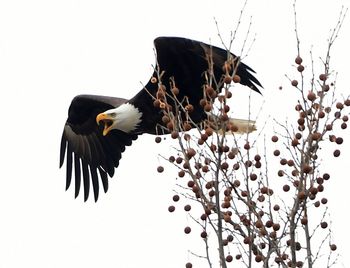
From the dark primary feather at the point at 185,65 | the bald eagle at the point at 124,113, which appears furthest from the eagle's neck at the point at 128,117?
the dark primary feather at the point at 185,65

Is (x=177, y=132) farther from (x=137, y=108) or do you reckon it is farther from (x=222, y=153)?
(x=137, y=108)

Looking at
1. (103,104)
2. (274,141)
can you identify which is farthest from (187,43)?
(274,141)

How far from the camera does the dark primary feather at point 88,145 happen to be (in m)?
11.3

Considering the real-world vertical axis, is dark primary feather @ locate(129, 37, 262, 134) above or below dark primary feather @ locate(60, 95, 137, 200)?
above

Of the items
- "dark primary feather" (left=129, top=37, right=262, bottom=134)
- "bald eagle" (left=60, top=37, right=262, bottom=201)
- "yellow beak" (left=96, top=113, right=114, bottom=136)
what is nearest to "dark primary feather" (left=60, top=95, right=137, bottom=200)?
"bald eagle" (left=60, top=37, right=262, bottom=201)

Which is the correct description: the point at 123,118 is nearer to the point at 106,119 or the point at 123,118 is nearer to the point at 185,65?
the point at 106,119

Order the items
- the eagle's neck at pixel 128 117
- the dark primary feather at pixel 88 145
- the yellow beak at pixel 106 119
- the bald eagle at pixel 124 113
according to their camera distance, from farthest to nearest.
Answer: the dark primary feather at pixel 88 145
the yellow beak at pixel 106 119
the eagle's neck at pixel 128 117
the bald eagle at pixel 124 113

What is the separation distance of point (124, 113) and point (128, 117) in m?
0.06

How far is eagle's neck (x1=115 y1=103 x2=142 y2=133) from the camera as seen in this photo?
386 inches

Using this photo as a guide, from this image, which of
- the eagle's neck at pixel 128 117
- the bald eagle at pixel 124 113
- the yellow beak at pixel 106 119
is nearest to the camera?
the bald eagle at pixel 124 113

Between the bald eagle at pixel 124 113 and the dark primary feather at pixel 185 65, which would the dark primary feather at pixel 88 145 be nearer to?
the bald eagle at pixel 124 113

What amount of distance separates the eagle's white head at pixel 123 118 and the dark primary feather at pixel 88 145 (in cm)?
83

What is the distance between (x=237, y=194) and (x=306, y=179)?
1.28ft

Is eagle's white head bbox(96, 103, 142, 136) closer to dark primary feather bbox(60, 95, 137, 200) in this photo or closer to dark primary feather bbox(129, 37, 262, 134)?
dark primary feather bbox(129, 37, 262, 134)
